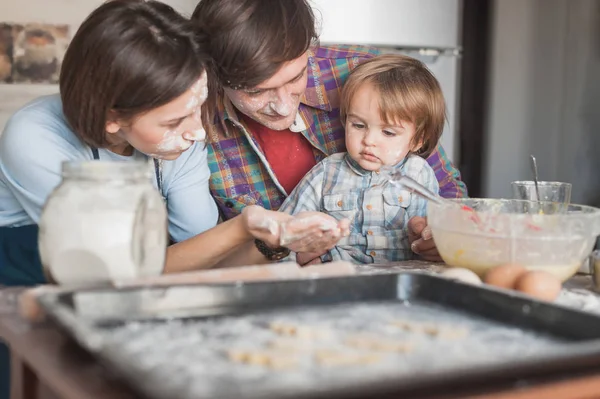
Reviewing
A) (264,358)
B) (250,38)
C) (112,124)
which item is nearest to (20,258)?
(112,124)

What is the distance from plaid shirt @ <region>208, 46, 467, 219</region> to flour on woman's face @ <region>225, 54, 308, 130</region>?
14 cm

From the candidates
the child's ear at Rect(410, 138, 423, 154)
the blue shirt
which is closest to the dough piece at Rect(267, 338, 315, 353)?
the blue shirt

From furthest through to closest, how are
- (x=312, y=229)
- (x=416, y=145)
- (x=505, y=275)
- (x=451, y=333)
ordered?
(x=416, y=145) → (x=312, y=229) → (x=505, y=275) → (x=451, y=333)

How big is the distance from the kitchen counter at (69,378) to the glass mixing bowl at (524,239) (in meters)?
0.47

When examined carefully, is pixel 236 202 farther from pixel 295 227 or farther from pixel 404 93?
pixel 295 227

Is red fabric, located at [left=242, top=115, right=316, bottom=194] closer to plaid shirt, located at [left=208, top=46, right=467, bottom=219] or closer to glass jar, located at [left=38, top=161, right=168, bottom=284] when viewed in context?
plaid shirt, located at [left=208, top=46, right=467, bottom=219]

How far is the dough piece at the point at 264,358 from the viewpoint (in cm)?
71

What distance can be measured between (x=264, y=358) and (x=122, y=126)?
0.80m

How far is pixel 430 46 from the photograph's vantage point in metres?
3.20

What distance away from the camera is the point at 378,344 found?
2.55 ft

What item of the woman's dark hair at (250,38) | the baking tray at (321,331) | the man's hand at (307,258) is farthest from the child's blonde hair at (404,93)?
the baking tray at (321,331)

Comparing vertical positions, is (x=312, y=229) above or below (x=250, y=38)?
below

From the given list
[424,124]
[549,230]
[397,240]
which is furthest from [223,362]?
[424,124]

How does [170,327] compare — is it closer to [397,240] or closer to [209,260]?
[209,260]
